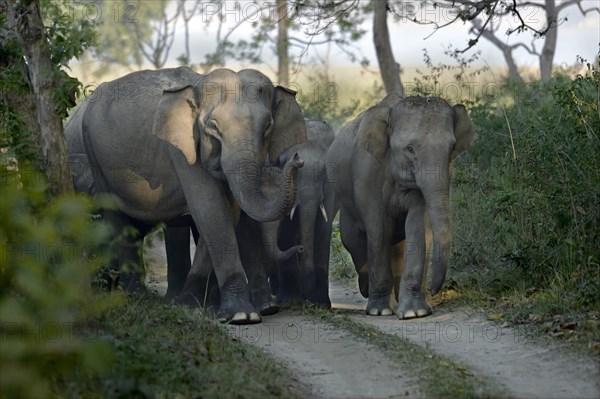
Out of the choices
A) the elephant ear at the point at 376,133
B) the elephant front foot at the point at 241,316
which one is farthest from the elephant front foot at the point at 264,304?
the elephant ear at the point at 376,133

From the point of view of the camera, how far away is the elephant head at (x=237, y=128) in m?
11.5

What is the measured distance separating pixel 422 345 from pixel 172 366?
2.58 metres

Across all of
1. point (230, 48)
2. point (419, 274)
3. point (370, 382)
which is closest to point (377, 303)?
point (419, 274)

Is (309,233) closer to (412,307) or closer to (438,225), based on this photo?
(412,307)

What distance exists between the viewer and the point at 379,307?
12469 mm

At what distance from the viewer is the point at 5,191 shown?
266 inches

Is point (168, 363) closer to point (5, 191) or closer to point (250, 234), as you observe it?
point (5, 191)

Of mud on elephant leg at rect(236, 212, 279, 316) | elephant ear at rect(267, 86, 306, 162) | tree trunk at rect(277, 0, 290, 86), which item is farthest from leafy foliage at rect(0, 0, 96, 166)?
tree trunk at rect(277, 0, 290, 86)

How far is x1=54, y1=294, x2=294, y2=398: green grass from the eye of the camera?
7.20 metres

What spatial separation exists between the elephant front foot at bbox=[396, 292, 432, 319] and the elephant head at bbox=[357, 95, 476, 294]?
396 millimetres

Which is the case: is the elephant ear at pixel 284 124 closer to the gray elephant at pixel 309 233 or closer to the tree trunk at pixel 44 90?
the gray elephant at pixel 309 233

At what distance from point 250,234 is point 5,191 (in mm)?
6199

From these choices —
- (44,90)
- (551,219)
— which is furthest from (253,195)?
(551,219)

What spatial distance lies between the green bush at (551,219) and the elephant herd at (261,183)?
764 mm
